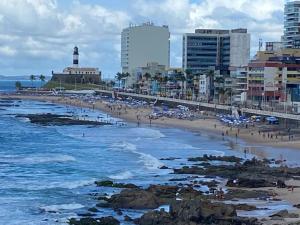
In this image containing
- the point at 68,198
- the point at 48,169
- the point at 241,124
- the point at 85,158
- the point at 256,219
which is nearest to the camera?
the point at 256,219

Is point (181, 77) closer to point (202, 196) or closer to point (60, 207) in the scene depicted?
point (202, 196)

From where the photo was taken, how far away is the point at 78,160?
65.5 m

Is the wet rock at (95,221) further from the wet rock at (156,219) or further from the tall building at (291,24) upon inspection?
the tall building at (291,24)

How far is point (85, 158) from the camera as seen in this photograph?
220ft

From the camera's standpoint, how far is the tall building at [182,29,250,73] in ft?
630

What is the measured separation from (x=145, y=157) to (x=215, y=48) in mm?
130322

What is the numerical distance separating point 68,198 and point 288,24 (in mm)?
134233

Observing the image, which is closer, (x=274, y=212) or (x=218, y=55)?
(x=274, y=212)

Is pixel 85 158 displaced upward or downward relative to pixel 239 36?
Answer: downward

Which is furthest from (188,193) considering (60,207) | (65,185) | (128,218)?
(65,185)

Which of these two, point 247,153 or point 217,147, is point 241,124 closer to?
point 217,147

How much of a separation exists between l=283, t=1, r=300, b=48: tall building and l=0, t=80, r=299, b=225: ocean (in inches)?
2829

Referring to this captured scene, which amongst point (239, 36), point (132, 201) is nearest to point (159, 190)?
point (132, 201)

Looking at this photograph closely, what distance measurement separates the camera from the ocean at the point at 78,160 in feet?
139
